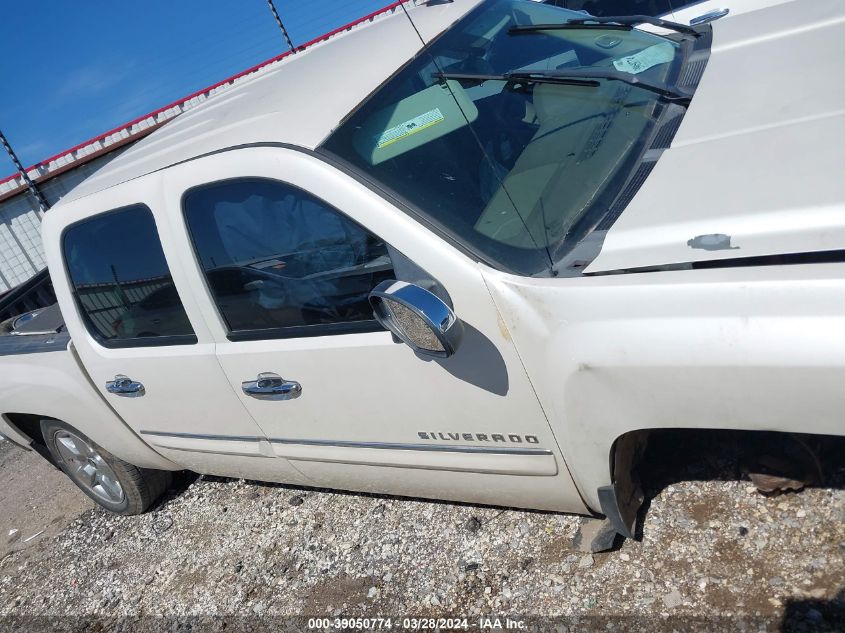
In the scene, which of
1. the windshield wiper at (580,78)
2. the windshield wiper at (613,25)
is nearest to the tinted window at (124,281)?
the windshield wiper at (580,78)

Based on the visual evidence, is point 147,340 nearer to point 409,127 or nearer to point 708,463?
point 409,127

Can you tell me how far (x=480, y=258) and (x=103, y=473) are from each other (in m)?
2.98

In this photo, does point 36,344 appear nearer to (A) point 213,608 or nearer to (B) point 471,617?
(A) point 213,608

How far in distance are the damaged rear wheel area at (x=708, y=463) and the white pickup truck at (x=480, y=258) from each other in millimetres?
34

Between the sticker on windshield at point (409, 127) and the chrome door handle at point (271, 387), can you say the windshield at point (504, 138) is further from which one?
the chrome door handle at point (271, 387)

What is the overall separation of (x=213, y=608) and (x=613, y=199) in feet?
7.88

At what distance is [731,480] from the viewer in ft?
8.35

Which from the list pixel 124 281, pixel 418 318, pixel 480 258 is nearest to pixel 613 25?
pixel 480 258

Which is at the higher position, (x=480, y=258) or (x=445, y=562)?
(x=480, y=258)

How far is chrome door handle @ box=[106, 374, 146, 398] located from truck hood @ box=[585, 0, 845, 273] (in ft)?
7.02

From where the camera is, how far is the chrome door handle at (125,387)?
3.20 metres

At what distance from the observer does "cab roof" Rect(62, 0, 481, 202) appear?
8.20ft

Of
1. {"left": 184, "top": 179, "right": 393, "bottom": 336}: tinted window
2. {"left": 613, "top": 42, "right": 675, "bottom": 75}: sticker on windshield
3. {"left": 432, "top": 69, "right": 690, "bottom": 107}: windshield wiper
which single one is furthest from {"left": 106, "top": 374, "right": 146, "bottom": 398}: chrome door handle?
{"left": 613, "top": 42, "right": 675, "bottom": 75}: sticker on windshield

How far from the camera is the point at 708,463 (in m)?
2.65
